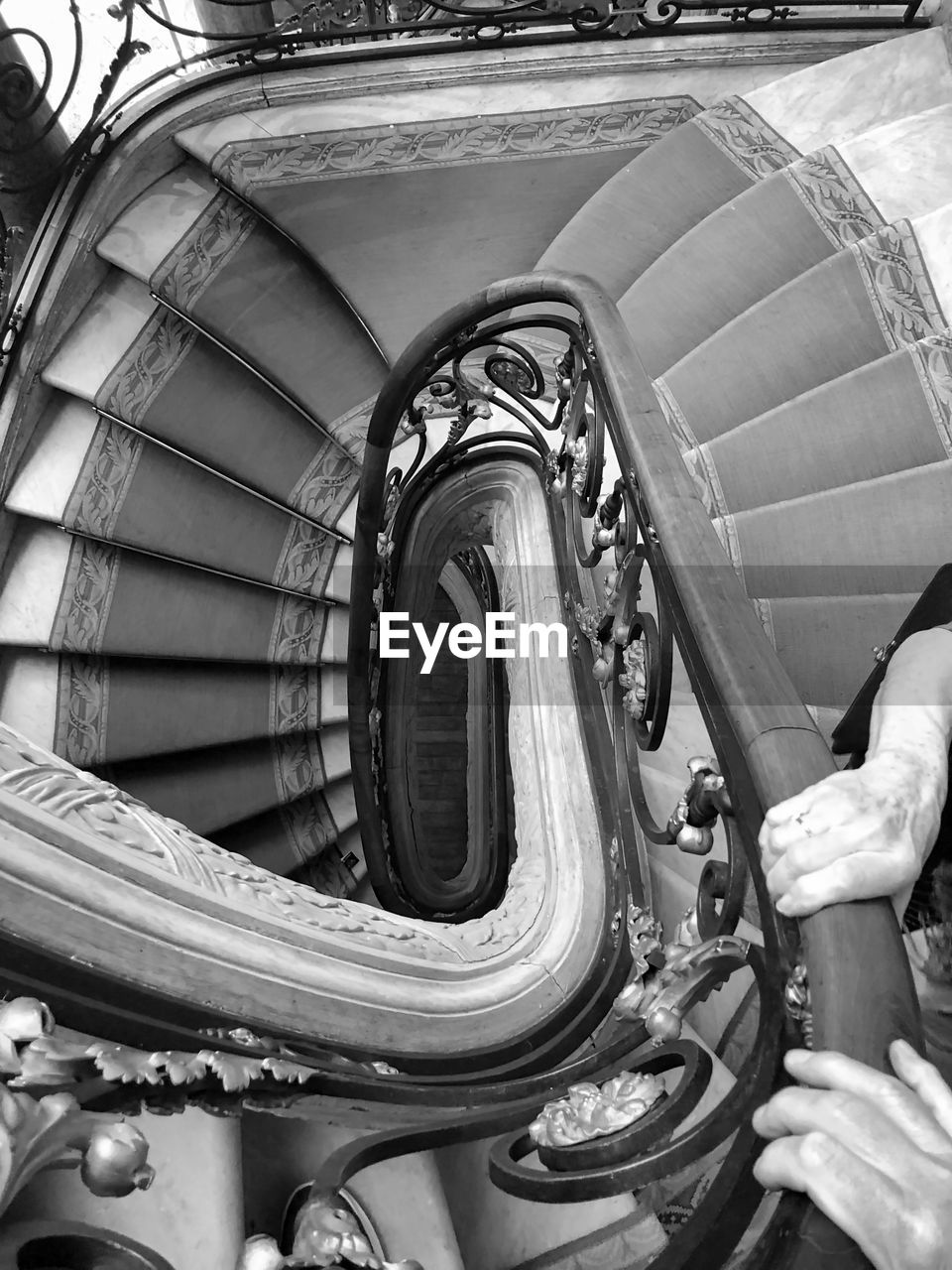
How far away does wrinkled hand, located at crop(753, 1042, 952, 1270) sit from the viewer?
2.00 ft

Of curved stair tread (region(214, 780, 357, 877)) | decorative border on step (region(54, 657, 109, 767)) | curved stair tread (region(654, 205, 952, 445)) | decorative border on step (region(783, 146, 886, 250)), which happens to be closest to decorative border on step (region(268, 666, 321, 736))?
curved stair tread (region(214, 780, 357, 877))

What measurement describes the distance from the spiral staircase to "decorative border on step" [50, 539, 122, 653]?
15mm

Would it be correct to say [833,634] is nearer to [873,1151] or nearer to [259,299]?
[873,1151]

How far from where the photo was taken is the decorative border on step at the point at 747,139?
331 centimetres

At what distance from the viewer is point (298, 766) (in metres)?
6.04

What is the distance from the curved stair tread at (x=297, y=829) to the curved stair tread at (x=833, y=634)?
4306 millimetres

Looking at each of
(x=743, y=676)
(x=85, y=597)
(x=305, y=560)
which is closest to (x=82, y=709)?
(x=85, y=597)

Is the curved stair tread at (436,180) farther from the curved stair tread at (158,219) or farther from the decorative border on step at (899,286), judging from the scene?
the decorative border on step at (899,286)

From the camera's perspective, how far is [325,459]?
17.5 ft

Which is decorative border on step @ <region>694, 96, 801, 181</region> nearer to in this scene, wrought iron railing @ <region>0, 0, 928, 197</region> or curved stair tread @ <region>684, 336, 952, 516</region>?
wrought iron railing @ <region>0, 0, 928, 197</region>

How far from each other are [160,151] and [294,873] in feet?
14.3

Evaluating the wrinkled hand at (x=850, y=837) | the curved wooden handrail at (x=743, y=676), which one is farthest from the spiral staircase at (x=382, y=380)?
the wrinkled hand at (x=850, y=837)

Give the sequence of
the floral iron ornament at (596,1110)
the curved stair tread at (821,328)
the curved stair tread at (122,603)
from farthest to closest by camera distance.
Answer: the curved stair tread at (122,603)
the curved stair tread at (821,328)
the floral iron ornament at (596,1110)

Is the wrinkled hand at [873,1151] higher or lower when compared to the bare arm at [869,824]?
lower
